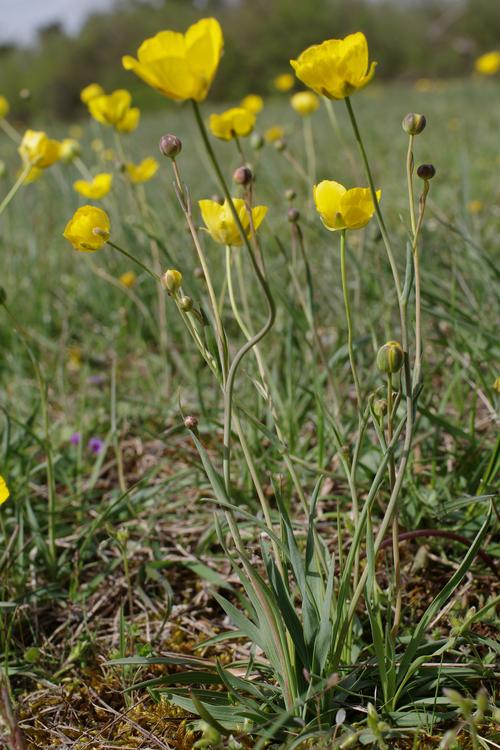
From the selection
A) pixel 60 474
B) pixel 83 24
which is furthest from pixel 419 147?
pixel 83 24

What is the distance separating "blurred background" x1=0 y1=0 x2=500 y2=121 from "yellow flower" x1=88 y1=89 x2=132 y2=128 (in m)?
20.8

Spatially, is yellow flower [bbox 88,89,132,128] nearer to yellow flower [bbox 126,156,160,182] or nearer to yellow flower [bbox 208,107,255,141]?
yellow flower [bbox 126,156,160,182]

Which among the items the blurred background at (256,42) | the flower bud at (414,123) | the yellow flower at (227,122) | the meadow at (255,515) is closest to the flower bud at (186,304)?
the meadow at (255,515)

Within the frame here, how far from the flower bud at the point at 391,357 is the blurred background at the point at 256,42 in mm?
22006

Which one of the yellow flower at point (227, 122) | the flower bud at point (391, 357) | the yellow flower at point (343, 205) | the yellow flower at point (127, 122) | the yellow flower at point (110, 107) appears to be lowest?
the flower bud at point (391, 357)

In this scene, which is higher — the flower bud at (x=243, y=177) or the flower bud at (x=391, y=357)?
the flower bud at (x=243, y=177)

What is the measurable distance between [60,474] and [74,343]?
2.91 ft

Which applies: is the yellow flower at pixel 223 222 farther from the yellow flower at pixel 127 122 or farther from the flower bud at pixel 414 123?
the yellow flower at pixel 127 122

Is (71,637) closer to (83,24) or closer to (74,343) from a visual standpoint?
(74,343)

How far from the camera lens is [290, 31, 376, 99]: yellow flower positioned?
794mm

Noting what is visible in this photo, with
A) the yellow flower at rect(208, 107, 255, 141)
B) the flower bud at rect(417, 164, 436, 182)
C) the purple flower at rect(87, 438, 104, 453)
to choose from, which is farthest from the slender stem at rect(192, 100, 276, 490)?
the purple flower at rect(87, 438, 104, 453)

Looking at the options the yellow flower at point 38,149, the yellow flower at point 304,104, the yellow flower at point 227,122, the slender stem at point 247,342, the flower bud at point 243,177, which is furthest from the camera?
the yellow flower at point 304,104

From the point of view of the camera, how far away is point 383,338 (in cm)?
170

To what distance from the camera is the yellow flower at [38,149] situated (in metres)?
1.48
